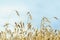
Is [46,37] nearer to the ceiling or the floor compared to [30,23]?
nearer to the floor

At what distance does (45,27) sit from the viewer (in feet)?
12.0

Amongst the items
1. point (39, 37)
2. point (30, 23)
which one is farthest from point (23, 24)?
point (39, 37)

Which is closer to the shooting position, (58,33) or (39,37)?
(39,37)

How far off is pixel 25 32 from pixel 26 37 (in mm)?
A: 89

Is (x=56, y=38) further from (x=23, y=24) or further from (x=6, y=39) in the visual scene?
(x=6, y=39)

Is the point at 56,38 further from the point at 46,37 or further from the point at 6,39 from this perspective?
the point at 6,39

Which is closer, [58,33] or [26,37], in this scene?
[26,37]

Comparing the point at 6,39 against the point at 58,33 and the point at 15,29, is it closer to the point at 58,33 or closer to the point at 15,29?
the point at 15,29

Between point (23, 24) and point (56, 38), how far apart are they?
608mm

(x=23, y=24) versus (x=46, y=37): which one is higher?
(x=23, y=24)

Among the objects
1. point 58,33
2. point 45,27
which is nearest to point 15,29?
point 45,27

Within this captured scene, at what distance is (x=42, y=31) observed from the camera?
3.59 metres

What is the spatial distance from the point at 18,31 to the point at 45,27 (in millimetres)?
489

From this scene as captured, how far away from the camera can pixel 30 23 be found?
11.5ft
